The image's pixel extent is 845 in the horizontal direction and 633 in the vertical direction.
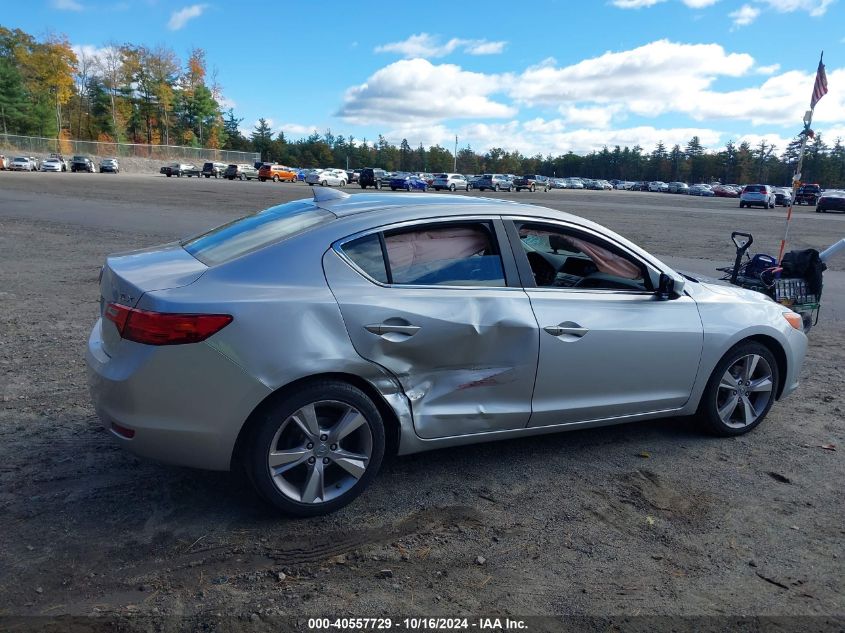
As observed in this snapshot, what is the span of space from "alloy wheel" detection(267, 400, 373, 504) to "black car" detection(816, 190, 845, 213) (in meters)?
48.5

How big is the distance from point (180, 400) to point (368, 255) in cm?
122

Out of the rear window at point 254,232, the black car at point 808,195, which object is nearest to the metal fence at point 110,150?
the black car at point 808,195

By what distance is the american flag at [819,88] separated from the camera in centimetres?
1212

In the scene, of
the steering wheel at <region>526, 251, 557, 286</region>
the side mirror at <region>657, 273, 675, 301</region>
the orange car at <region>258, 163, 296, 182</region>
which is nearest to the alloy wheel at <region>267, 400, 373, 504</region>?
the steering wheel at <region>526, 251, 557, 286</region>

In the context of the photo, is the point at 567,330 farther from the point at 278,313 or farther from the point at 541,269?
the point at 278,313

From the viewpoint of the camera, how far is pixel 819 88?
12.2 meters

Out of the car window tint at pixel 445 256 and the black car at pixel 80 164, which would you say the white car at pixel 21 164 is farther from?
the car window tint at pixel 445 256

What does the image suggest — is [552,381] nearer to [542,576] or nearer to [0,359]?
[542,576]

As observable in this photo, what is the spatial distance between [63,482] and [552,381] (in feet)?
9.37

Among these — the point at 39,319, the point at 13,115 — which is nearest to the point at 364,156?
the point at 13,115

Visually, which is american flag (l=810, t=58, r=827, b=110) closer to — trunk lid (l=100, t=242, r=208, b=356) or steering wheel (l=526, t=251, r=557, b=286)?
steering wheel (l=526, t=251, r=557, b=286)

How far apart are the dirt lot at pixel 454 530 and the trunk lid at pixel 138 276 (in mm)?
959

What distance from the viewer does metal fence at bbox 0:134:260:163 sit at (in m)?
76.4

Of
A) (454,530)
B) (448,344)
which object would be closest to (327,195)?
(448,344)
